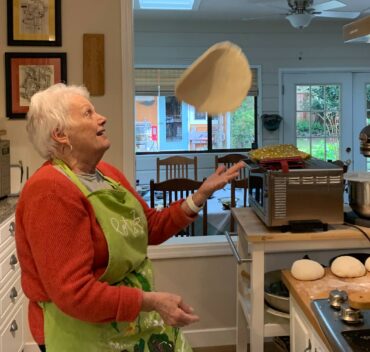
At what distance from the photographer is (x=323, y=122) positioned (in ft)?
19.6

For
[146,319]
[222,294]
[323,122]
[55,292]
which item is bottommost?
[222,294]

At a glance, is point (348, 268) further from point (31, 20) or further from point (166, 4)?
point (166, 4)

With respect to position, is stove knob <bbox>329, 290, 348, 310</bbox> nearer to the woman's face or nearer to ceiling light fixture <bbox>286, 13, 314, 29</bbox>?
the woman's face

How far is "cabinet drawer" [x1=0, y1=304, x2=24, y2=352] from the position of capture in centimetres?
205

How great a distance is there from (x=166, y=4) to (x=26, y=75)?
9.51 ft

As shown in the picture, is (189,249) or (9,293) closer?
(9,293)

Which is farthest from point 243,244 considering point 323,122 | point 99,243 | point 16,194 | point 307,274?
point 323,122

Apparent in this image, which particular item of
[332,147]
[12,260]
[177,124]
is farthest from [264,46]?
[12,260]

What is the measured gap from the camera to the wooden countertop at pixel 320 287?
4.44 feet

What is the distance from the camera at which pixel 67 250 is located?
3.47 feet

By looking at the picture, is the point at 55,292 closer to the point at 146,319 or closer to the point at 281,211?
the point at 146,319

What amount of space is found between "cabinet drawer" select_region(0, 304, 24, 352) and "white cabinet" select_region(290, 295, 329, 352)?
1.26 meters

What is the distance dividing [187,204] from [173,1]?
3.90 m

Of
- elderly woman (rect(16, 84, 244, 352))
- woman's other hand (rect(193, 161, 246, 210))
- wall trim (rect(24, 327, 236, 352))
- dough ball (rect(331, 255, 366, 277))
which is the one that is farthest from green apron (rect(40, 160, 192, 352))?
wall trim (rect(24, 327, 236, 352))
